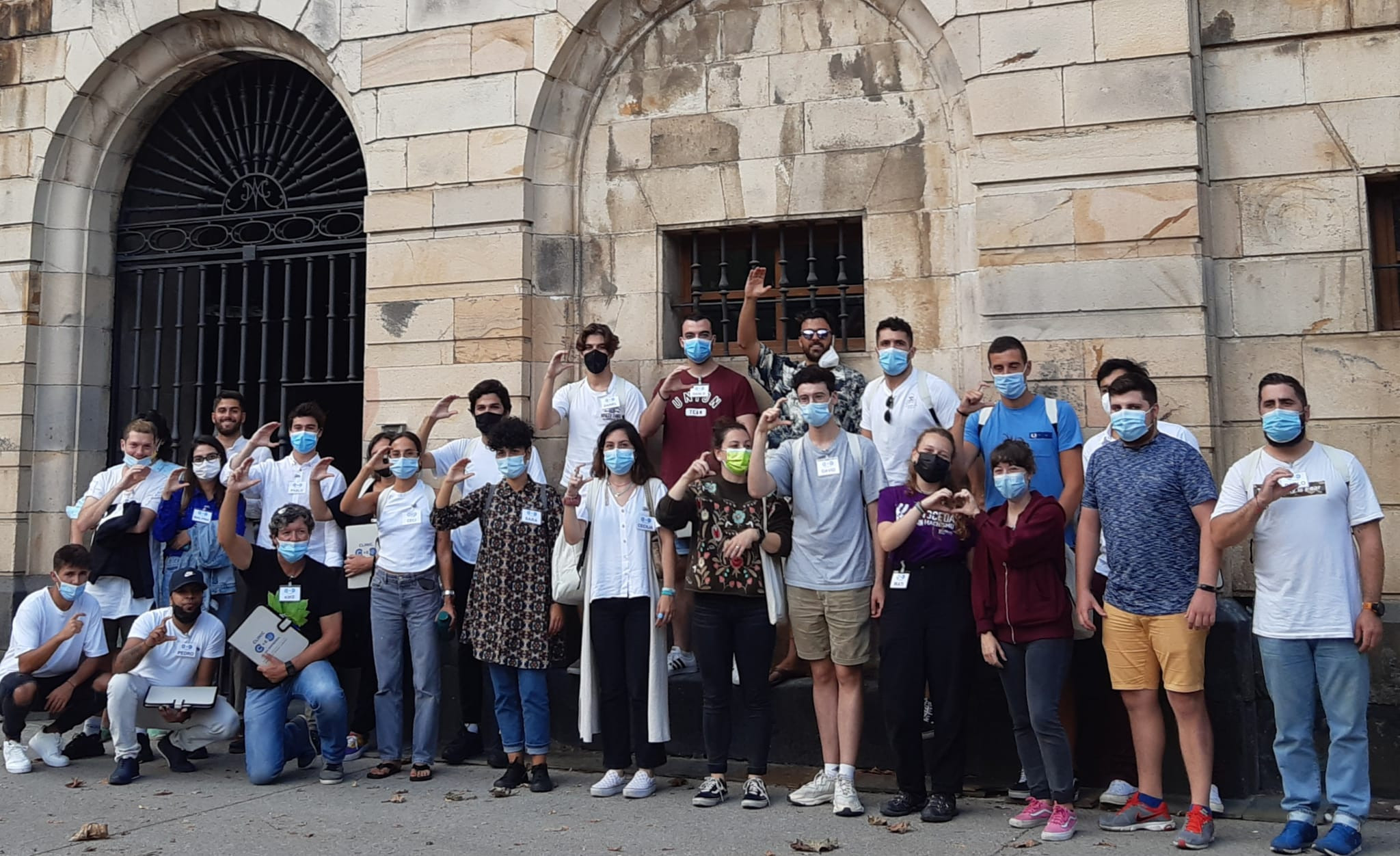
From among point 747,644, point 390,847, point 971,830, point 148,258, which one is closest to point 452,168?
point 148,258

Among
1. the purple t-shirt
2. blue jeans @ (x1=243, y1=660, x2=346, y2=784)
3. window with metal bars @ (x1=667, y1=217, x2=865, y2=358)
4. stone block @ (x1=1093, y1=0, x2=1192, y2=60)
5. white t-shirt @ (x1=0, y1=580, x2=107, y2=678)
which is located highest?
stone block @ (x1=1093, y1=0, x2=1192, y2=60)

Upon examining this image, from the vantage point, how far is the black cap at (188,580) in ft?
23.7

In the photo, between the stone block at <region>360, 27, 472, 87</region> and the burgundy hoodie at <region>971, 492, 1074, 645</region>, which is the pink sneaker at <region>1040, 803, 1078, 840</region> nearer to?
the burgundy hoodie at <region>971, 492, 1074, 645</region>

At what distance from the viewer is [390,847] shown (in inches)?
219

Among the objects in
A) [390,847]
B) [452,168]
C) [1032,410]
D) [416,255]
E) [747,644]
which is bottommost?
[390,847]

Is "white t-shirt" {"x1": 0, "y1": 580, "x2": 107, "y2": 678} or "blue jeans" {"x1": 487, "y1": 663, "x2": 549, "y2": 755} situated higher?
"white t-shirt" {"x1": 0, "y1": 580, "x2": 107, "y2": 678}

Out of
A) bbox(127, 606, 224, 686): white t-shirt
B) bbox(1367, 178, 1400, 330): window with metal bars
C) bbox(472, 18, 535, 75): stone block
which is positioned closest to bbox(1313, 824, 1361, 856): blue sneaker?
bbox(1367, 178, 1400, 330): window with metal bars

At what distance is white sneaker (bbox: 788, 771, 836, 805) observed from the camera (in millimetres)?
6074

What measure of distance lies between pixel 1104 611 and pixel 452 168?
5.36 meters

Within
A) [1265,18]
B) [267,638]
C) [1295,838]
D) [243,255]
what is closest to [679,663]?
[267,638]

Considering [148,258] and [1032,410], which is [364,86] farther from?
[1032,410]

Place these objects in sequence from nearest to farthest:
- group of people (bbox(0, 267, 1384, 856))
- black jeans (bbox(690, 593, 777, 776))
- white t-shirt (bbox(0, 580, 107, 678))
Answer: group of people (bbox(0, 267, 1384, 856)) < black jeans (bbox(690, 593, 777, 776)) < white t-shirt (bbox(0, 580, 107, 678))

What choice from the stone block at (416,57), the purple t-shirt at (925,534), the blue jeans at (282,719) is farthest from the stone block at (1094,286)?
the blue jeans at (282,719)

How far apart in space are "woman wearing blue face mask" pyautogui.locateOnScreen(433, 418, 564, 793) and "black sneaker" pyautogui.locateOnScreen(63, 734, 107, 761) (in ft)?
8.77
